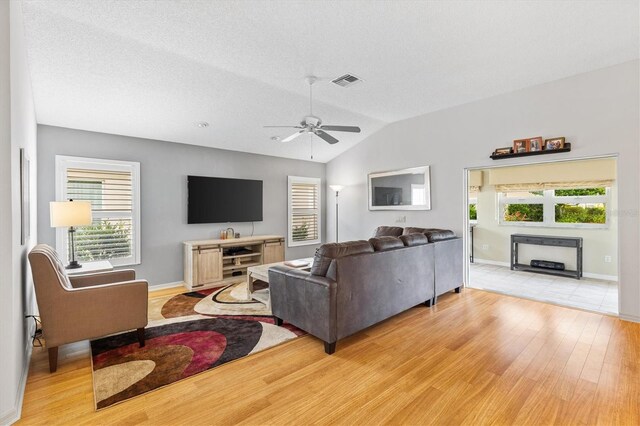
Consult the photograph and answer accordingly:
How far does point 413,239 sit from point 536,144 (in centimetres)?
220

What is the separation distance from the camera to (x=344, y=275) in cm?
290

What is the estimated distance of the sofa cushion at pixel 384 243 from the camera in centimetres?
337

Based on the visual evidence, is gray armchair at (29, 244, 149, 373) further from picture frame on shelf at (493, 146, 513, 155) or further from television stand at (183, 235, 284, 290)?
picture frame on shelf at (493, 146, 513, 155)

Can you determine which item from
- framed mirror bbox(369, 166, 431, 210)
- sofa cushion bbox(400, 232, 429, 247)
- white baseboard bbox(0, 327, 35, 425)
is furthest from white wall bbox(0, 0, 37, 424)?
framed mirror bbox(369, 166, 431, 210)

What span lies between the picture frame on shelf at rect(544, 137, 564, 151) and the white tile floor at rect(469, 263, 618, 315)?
213 cm

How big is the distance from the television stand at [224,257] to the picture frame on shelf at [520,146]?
4264 mm

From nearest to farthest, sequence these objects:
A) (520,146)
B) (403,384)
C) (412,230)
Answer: (403,384) → (520,146) → (412,230)

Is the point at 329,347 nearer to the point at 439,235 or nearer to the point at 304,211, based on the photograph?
the point at 439,235

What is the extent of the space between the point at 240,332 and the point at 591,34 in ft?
15.7

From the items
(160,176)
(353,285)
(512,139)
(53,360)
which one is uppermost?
(512,139)

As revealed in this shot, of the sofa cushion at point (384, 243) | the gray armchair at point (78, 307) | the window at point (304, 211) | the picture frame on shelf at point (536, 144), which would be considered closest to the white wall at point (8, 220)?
the gray armchair at point (78, 307)

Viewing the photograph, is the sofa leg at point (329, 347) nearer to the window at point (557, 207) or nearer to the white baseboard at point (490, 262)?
the white baseboard at point (490, 262)

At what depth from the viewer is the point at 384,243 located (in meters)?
3.42

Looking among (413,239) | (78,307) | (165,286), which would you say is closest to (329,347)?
(413,239)
